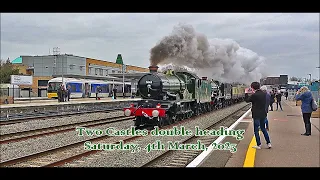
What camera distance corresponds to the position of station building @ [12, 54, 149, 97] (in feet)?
100

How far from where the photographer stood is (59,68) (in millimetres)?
31547

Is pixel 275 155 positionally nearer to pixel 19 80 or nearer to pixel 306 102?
pixel 306 102

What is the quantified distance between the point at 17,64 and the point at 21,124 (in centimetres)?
1579

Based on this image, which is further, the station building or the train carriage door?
the train carriage door

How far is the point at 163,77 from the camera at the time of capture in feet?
48.1

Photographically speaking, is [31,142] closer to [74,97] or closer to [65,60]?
[65,60]

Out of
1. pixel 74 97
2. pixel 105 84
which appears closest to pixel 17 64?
pixel 74 97

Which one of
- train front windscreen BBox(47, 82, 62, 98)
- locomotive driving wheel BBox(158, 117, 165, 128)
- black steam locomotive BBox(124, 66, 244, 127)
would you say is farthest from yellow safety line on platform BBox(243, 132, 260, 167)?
train front windscreen BBox(47, 82, 62, 98)

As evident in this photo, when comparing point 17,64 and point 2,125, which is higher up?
point 17,64

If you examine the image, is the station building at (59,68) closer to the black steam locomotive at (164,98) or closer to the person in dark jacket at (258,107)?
the black steam locomotive at (164,98)

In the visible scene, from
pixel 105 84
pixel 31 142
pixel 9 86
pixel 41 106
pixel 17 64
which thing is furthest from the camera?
pixel 105 84

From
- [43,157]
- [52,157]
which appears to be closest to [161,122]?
[52,157]

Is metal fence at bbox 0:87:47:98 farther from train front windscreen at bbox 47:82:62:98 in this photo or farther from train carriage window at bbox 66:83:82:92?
train carriage window at bbox 66:83:82:92

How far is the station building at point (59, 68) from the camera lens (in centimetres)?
3048
